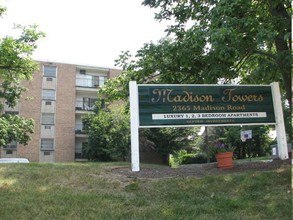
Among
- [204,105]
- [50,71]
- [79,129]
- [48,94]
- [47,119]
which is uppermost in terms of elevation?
[50,71]

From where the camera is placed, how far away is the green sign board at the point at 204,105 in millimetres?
10766

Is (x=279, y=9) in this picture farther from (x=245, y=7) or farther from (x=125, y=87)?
(x=125, y=87)

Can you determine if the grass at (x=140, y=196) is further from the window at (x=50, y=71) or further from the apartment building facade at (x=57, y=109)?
the window at (x=50, y=71)

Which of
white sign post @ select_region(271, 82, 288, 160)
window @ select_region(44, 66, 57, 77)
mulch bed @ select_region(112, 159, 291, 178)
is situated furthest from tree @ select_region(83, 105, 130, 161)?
mulch bed @ select_region(112, 159, 291, 178)

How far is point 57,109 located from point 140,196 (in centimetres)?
3543

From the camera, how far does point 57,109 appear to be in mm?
41594

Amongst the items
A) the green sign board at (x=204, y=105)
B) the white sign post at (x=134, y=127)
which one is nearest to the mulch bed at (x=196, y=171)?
the white sign post at (x=134, y=127)

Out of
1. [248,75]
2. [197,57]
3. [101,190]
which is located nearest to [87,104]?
[248,75]

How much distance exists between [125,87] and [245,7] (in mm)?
5219

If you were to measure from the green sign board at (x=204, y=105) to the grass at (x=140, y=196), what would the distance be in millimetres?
2385

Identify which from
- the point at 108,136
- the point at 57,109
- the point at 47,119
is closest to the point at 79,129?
the point at 57,109

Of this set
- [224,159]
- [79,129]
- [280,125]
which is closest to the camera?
[224,159]

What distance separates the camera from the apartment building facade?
131ft

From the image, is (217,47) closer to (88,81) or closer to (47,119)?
(47,119)
